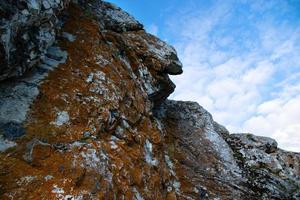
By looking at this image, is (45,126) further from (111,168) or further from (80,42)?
(80,42)

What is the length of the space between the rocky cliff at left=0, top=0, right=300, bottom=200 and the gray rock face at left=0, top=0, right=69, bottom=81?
2 cm

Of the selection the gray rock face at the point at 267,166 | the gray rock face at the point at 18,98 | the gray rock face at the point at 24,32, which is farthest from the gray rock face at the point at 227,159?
the gray rock face at the point at 24,32

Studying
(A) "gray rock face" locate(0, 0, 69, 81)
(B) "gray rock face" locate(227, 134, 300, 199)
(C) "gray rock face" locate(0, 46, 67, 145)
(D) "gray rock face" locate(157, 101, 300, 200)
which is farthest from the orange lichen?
(B) "gray rock face" locate(227, 134, 300, 199)

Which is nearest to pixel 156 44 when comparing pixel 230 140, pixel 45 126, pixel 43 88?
pixel 230 140

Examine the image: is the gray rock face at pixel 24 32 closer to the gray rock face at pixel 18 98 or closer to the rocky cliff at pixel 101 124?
the rocky cliff at pixel 101 124

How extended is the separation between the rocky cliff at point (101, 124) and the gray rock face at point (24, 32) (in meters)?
0.02

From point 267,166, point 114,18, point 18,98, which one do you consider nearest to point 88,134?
point 18,98

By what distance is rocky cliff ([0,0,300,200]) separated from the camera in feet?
21.1


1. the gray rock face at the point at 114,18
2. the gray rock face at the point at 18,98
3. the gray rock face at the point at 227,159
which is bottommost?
the gray rock face at the point at 18,98

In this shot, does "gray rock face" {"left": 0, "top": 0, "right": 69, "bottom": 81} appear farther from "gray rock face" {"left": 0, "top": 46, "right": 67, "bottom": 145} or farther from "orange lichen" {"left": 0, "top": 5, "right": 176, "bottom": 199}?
"orange lichen" {"left": 0, "top": 5, "right": 176, "bottom": 199}

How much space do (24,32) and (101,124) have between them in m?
2.84

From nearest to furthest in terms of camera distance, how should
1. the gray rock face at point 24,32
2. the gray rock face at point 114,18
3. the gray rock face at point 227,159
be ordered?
the gray rock face at point 24,32 → the gray rock face at point 227,159 → the gray rock face at point 114,18

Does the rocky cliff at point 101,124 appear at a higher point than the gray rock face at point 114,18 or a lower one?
lower

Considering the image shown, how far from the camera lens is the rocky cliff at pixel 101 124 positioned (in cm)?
645
